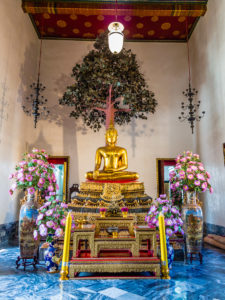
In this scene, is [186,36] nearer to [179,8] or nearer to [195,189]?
[179,8]

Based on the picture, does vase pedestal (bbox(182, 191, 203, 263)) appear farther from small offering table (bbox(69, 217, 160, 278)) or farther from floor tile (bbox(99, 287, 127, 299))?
floor tile (bbox(99, 287, 127, 299))

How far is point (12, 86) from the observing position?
510cm

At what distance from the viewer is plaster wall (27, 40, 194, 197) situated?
21.0 ft

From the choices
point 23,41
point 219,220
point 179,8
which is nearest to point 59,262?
point 219,220

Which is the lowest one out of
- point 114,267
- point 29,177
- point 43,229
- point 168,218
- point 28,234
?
point 114,267

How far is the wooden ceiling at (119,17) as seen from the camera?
5.78 meters

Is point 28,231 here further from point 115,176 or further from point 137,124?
point 137,124

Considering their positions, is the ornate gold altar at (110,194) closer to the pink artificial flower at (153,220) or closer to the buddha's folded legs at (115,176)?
the buddha's folded legs at (115,176)

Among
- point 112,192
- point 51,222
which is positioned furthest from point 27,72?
point 51,222

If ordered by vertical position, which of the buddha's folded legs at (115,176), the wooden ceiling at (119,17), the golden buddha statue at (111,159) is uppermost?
the wooden ceiling at (119,17)

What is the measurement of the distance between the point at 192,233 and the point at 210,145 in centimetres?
277

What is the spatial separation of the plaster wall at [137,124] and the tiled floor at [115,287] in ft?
12.0

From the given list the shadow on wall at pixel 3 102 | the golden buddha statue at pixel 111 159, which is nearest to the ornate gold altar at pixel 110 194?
the golden buddha statue at pixel 111 159

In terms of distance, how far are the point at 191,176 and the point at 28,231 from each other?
7.92ft
